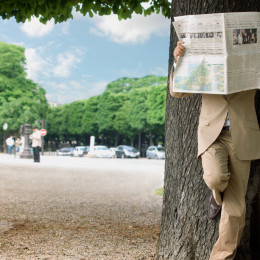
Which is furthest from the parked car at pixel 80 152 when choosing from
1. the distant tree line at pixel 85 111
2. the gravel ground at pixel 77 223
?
the gravel ground at pixel 77 223

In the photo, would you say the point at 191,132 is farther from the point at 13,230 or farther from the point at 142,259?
the point at 13,230

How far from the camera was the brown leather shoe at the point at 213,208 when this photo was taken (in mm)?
3344

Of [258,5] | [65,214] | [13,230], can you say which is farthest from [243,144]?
[65,214]

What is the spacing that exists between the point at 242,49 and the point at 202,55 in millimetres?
324

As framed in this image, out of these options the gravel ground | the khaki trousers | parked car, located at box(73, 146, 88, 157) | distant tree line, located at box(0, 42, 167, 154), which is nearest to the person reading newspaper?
the khaki trousers

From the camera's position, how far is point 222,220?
3.21m

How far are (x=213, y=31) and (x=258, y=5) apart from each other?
0.69 metres

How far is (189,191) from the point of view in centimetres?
357

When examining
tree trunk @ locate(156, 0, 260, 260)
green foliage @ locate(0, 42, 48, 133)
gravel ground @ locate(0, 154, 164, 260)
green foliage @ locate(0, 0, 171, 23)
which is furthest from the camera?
green foliage @ locate(0, 42, 48, 133)

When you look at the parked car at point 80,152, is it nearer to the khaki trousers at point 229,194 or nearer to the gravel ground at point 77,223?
the gravel ground at point 77,223

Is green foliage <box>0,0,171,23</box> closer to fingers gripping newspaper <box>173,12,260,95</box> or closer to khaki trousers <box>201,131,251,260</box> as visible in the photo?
fingers gripping newspaper <box>173,12,260,95</box>

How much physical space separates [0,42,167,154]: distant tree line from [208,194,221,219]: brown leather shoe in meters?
42.1

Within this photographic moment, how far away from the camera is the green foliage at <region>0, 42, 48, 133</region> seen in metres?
44.1

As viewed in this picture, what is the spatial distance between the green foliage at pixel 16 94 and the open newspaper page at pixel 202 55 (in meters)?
42.0
